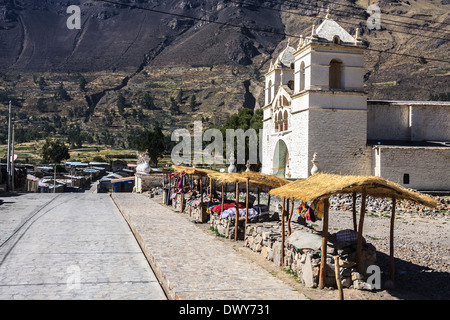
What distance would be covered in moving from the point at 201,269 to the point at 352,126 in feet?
71.0

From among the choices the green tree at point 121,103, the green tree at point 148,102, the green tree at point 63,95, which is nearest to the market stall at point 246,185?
the green tree at point 121,103

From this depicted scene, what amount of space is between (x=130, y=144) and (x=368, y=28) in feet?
293

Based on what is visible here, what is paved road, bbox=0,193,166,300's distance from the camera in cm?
770

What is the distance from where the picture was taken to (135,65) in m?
178

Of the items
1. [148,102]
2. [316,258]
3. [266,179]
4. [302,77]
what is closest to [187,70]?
[148,102]

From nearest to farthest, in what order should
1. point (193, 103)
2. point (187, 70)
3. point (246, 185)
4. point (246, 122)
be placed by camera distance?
point (246, 185), point (246, 122), point (193, 103), point (187, 70)

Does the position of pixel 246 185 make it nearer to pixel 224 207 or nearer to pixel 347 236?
pixel 224 207

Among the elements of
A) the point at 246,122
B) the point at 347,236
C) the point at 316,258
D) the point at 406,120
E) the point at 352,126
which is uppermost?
the point at 246,122

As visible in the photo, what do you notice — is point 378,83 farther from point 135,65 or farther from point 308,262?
point 308,262

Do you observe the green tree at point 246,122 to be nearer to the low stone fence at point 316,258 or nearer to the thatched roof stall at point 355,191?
the low stone fence at point 316,258

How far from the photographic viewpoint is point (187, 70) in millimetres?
159375

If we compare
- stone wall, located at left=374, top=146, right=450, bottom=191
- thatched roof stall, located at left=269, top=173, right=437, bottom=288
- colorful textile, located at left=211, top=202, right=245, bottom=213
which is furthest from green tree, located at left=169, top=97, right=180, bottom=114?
thatched roof stall, located at left=269, top=173, right=437, bottom=288

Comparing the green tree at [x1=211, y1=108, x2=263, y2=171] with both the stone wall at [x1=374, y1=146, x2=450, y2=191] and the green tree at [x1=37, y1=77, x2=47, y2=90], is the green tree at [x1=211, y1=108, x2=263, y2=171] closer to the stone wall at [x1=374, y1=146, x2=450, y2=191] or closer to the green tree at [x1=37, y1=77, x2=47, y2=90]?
the stone wall at [x1=374, y1=146, x2=450, y2=191]

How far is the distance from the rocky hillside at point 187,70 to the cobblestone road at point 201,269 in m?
84.6
